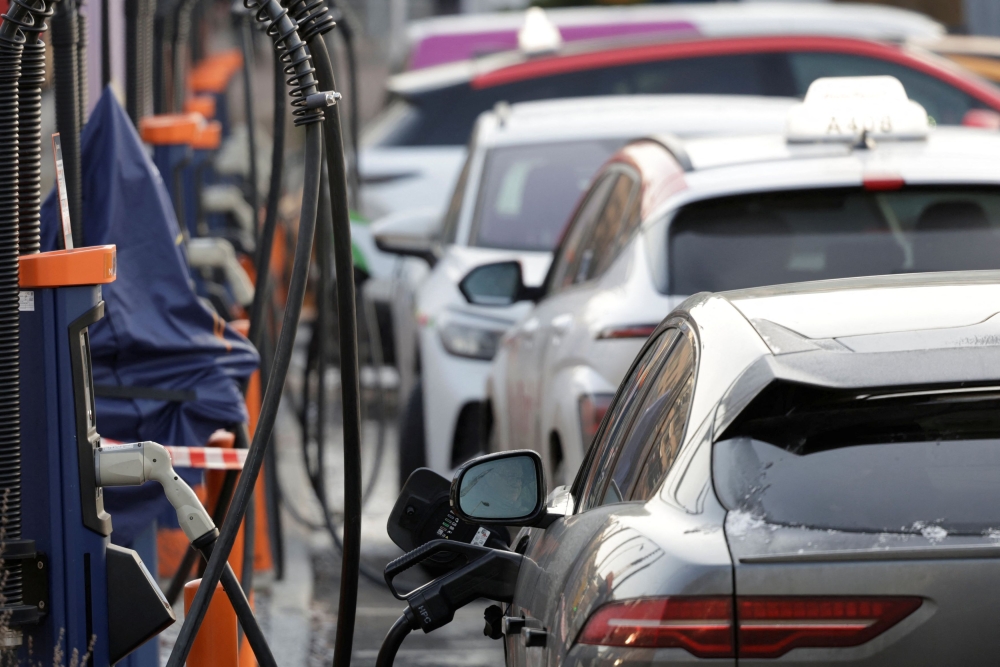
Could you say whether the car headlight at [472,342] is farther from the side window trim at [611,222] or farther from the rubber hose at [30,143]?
the rubber hose at [30,143]

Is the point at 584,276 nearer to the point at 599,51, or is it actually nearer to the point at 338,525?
the point at 338,525

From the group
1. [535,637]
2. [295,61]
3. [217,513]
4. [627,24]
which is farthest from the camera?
[627,24]

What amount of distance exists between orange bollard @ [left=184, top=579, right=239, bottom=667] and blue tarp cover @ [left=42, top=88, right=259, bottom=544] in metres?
1.09

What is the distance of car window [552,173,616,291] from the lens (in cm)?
577

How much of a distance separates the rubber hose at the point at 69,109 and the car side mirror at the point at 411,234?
3.61 m

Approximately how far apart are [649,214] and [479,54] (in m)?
10.7

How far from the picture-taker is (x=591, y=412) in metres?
4.53

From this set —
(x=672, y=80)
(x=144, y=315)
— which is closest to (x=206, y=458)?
(x=144, y=315)

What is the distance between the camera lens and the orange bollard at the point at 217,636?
11.6 ft

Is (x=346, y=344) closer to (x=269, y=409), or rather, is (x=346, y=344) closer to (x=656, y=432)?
(x=269, y=409)

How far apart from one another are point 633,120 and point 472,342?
1.27m

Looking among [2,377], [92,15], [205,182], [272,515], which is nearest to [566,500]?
[2,377]

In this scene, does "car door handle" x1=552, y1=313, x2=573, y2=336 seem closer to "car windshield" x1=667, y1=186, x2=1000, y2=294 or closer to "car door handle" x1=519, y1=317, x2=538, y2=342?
"car door handle" x1=519, y1=317, x2=538, y2=342

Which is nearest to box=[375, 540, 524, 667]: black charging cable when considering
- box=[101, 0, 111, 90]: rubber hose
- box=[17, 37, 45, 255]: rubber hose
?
box=[17, 37, 45, 255]: rubber hose
